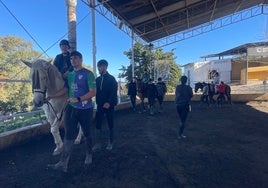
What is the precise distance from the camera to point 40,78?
4.09 metres

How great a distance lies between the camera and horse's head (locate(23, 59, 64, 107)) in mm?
4051

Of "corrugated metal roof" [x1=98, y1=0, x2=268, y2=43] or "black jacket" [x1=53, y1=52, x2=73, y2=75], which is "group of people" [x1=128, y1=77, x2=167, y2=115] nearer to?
"corrugated metal roof" [x1=98, y1=0, x2=268, y2=43]

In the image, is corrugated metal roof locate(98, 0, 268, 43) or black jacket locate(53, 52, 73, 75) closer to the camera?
black jacket locate(53, 52, 73, 75)

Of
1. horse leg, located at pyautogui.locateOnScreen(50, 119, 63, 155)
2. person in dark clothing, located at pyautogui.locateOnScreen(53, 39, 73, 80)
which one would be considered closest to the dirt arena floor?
horse leg, located at pyautogui.locateOnScreen(50, 119, 63, 155)

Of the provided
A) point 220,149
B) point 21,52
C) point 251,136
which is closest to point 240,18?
point 251,136

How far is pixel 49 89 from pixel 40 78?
340mm

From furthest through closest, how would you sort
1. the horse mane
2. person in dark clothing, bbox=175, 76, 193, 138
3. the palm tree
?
the palm tree < person in dark clothing, bbox=175, 76, 193, 138 < the horse mane

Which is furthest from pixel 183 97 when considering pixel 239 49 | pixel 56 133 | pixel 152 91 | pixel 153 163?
pixel 239 49

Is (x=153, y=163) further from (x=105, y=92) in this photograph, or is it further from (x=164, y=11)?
(x=164, y=11)

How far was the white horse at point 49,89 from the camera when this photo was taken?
406cm

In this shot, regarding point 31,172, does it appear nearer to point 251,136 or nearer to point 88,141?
point 88,141

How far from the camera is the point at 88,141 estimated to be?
4.30 meters

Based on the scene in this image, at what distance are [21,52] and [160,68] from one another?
22.2 metres

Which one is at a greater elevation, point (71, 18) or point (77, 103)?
point (71, 18)
